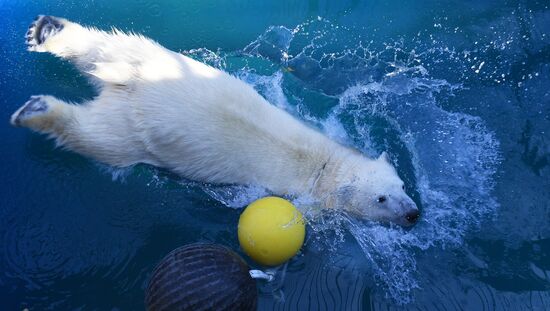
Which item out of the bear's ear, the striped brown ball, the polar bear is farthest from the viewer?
the bear's ear

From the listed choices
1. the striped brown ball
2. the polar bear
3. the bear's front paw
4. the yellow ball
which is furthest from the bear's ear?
the bear's front paw

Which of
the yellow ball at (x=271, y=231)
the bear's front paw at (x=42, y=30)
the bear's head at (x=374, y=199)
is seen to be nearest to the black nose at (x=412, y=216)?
the bear's head at (x=374, y=199)

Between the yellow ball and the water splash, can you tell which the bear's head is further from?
the yellow ball

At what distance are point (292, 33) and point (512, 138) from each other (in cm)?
246

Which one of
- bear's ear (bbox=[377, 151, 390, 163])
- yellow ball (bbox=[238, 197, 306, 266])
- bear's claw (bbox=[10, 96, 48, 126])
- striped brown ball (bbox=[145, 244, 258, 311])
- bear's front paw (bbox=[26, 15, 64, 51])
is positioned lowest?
striped brown ball (bbox=[145, 244, 258, 311])

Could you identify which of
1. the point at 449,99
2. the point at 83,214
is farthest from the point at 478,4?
the point at 83,214

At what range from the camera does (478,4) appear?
576 cm

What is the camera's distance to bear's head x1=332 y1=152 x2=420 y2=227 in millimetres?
3904

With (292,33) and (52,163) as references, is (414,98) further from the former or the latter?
(52,163)

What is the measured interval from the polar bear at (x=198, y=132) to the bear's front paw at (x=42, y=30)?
0.38m

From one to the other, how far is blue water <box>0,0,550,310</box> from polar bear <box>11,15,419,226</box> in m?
0.21

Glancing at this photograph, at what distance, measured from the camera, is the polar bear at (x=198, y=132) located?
3.55 m

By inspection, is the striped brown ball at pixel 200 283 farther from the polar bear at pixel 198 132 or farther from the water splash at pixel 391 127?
the water splash at pixel 391 127

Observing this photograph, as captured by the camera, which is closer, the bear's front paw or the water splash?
the water splash
